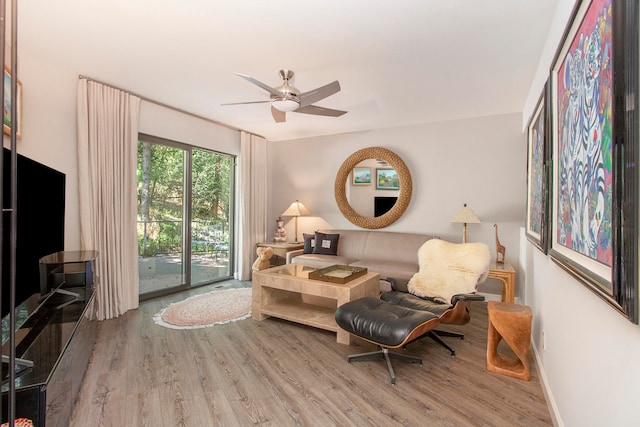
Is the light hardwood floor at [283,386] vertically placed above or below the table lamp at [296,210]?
below

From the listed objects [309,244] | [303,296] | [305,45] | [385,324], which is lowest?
[303,296]

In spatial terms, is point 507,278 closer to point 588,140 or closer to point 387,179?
point 387,179

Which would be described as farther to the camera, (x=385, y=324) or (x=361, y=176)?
(x=361, y=176)

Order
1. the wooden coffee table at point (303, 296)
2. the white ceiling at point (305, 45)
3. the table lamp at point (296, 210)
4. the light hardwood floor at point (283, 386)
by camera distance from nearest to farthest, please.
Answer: the light hardwood floor at point (283, 386), the white ceiling at point (305, 45), the wooden coffee table at point (303, 296), the table lamp at point (296, 210)

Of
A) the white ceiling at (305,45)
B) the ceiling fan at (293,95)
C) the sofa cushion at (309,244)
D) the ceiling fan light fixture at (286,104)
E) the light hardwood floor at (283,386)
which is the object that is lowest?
the light hardwood floor at (283,386)

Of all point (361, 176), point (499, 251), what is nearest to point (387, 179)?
point (361, 176)

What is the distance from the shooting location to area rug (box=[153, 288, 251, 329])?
3.16 meters

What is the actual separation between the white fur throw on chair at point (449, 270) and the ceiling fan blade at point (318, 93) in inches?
72.1

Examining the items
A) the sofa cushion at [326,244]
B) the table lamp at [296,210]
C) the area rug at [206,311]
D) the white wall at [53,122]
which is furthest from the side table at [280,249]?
the white wall at [53,122]

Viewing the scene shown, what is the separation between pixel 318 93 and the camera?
2580mm

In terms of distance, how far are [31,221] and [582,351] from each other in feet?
10.0

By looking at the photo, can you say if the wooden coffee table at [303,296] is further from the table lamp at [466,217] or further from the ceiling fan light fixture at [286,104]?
the ceiling fan light fixture at [286,104]

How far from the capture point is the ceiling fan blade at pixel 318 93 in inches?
98.0

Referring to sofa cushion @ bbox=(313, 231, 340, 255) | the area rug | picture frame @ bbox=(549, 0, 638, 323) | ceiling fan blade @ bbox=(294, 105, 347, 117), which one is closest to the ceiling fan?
ceiling fan blade @ bbox=(294, 105, 347, 117)
